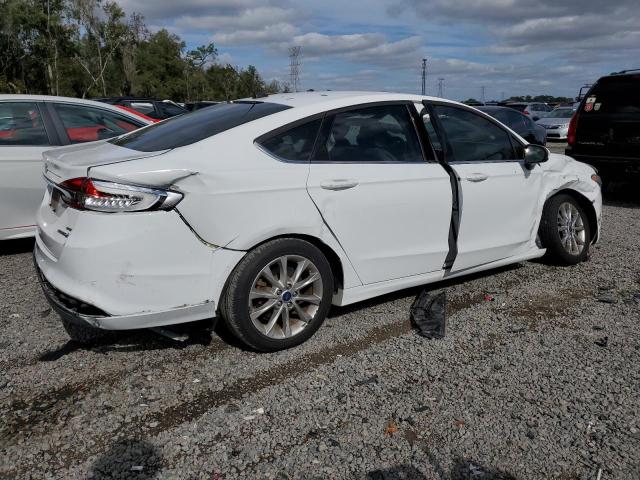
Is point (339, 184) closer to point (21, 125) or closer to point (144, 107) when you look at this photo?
point (21, 125)

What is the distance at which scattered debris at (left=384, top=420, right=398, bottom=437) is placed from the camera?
2.78 m

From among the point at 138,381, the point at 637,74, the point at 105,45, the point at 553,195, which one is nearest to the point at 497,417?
the point at 138,381

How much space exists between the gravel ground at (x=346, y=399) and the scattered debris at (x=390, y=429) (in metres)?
0.01

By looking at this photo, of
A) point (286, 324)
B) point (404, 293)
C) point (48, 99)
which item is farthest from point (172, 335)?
point (48, 99)

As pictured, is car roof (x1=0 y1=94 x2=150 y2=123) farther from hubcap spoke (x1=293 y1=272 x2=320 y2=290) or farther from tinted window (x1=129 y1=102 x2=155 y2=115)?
tinted window (x1=129 y1=102 x2=155 y2=115)

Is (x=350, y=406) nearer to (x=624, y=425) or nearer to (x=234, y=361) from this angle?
(x=234, y=361)

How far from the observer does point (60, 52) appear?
146 ft

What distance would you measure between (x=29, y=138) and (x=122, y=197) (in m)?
3.24

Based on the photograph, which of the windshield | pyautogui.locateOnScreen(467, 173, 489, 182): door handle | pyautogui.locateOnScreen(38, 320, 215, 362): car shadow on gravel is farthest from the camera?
the windshield

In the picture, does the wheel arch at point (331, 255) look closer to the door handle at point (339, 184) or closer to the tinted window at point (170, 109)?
the door handle at point (339, 184)

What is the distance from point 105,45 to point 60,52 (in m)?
9.43

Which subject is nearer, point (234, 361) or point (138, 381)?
point (138, 381)

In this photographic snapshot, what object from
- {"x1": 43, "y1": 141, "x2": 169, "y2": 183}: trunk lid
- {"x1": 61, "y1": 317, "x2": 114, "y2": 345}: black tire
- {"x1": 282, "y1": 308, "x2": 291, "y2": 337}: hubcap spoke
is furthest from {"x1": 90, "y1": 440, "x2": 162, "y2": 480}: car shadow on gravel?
{"x1": 43, "y1": 141, "x2": 169, "y2": 183}: trunk lid

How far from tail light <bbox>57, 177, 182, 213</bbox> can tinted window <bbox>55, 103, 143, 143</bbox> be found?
3139mm
